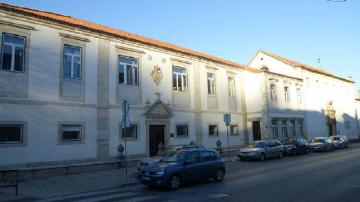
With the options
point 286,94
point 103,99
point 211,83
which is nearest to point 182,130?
point 211,83

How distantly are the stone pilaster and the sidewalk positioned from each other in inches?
92.1

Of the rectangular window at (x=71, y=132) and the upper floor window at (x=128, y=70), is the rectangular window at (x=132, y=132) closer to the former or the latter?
the upper floor window at (x=128, y=70)

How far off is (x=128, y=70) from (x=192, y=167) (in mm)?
11188

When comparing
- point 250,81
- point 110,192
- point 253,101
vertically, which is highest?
point 250,81

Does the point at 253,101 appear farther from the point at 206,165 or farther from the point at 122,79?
the point at 206,165

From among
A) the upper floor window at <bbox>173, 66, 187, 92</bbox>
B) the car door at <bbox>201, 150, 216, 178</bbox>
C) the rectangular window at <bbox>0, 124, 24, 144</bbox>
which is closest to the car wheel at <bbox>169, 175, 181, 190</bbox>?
the car door at <bbox>201, 150, 216, 178</bbox>

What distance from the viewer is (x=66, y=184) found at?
15.0 meters

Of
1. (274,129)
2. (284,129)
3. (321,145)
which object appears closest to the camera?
(321,145)

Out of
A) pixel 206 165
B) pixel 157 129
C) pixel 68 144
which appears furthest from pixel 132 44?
pixel 206 165

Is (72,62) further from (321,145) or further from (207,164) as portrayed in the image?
(321,145)

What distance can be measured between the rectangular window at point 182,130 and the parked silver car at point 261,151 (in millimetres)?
4486

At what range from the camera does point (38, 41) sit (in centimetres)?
1848

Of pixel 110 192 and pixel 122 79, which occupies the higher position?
pixel 122 79

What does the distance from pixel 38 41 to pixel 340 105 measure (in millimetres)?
48678
